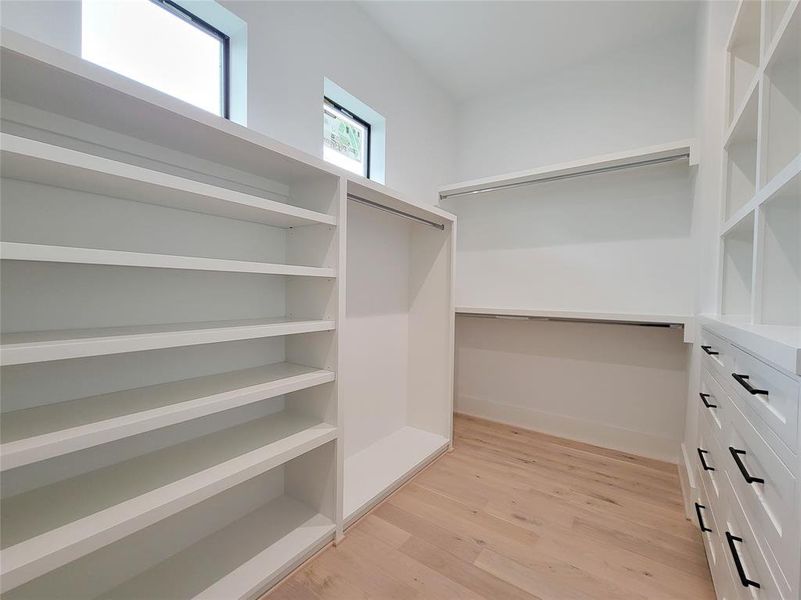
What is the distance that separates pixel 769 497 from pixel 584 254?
2027 mm

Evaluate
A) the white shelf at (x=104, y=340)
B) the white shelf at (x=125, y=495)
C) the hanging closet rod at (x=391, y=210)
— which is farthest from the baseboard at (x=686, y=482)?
the white shelf at (x=104, y=340)

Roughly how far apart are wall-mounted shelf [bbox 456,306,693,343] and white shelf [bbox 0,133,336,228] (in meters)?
1.51

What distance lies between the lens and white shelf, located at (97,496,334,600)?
115cm

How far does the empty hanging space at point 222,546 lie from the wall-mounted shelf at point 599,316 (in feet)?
4.88

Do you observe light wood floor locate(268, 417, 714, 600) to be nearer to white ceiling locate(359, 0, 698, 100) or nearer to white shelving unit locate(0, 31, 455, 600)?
white shelving unit locate(0, 31, 455, 600)

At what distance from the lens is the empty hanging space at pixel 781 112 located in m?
1.00

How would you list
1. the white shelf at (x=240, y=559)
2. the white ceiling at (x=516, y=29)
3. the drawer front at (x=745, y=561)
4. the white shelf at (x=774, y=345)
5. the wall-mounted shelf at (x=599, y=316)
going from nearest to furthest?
the white shelf at (x=774, y=345), the drawer front at (x=745, y=561), the white shelf at (x=240, y=559), the wall-mounted shelf at (x=599, y=316), the white ceiling at (x=516, y=29)

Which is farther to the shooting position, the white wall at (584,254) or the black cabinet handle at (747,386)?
the white wall at (584,254)

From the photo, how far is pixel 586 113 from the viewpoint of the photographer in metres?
2.49

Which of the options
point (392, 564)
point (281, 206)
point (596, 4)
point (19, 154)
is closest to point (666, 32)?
point (596, 4)

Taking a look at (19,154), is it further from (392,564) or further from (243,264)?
(392,564)

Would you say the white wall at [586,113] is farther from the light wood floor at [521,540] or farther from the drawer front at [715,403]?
the light wood floor at [521,540]

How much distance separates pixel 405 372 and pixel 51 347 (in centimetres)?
199

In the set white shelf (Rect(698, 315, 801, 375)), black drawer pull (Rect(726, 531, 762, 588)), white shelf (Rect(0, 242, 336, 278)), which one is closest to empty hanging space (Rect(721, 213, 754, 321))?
white shelf (Rect(698, 315, 801, 375))
